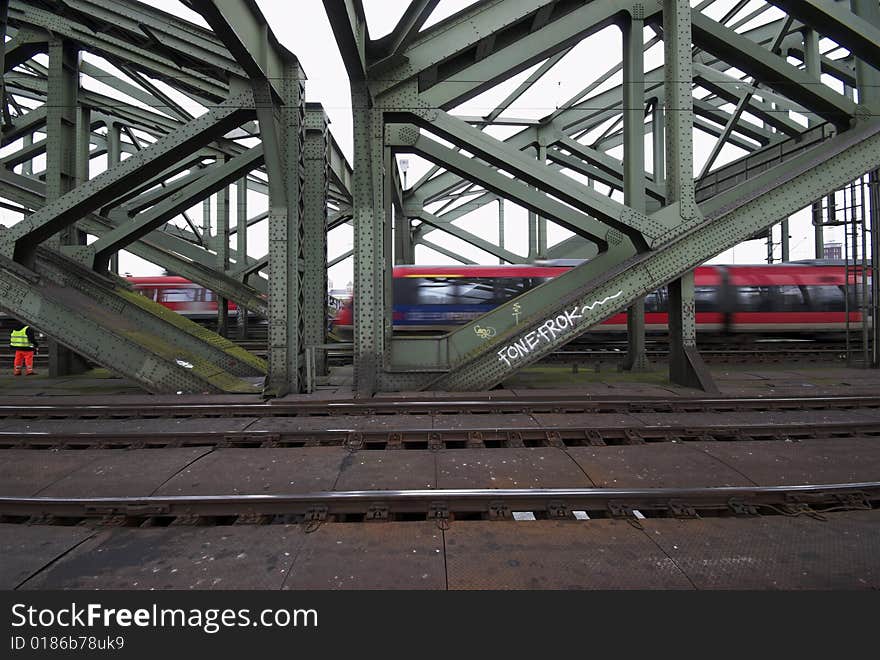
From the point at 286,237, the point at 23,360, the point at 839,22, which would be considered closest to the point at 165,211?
the point at 286,237

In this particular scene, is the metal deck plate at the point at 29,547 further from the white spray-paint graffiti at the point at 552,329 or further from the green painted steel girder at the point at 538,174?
the green painted steel girder at the point at 538,174

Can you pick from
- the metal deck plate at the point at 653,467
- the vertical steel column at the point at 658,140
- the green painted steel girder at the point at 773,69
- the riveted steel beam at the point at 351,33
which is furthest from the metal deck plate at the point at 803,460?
the vertical steel column at the point at 658,140

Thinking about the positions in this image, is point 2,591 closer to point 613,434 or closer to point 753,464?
point 613,434

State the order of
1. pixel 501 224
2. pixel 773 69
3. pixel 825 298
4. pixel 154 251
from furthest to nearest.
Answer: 1. pixel 501 224
2. pixel 825 298
3. pixel 154 251
4. pixel 773 69

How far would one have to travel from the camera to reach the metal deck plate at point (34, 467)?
4526 mm

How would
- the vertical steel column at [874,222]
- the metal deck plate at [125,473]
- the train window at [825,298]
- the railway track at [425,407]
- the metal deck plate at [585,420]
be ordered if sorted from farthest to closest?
the train window at [825,298] → the vertical steel column at [874,222] → the railway track at [425,407] → the metal deck plate at [585,420] → the metal deck plate at [125,473]

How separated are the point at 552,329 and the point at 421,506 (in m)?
5.02

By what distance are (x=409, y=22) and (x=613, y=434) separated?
301 inches

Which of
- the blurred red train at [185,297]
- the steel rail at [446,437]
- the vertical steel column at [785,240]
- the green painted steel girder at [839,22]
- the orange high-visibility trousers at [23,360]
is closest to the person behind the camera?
the steel rail at [446,437]

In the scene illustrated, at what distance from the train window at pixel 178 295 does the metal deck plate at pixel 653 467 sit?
21.5 meters

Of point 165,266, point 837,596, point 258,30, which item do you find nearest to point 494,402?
point 837,596

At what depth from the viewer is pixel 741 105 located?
560 inches

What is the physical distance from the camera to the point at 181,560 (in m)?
3.18

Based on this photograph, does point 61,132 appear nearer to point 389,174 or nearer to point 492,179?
point 389,174
